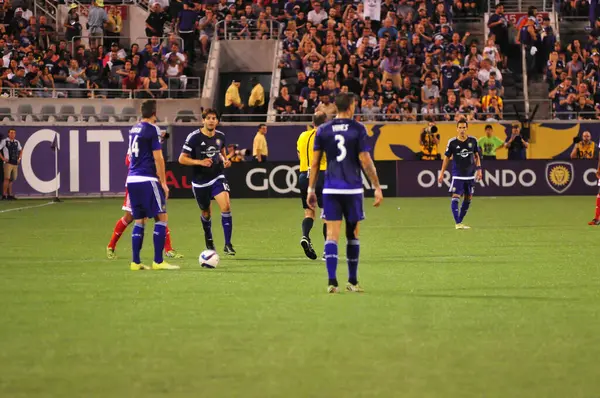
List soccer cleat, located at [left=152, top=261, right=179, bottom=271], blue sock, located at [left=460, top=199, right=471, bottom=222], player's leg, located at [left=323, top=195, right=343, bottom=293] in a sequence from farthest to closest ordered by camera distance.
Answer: blue sock, located at [left=460, top=199, right=471, bottom=222] < soccer cleat, located at [left=152, top=261, right=179, bottom=271] < player's leg, located at [left=323, top=195, right=343, bottom=293]

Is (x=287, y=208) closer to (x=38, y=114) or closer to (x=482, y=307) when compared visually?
(x=38, y=114)

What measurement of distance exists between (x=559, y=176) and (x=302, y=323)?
87.6 feet

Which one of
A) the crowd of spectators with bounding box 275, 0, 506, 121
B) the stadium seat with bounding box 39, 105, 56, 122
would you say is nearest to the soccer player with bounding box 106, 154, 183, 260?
the crowd of spectators with bounding box 275, 0, 506, 121

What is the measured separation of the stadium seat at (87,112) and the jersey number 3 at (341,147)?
25219 millimetres

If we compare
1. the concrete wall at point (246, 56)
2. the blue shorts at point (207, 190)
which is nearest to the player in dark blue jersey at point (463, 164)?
the blue shorts at point (207, 190)

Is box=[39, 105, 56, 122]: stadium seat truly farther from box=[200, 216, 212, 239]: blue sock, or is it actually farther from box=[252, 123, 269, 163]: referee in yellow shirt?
box=[200, 216, 212, 239]: blue sock

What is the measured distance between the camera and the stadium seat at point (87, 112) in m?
36.1

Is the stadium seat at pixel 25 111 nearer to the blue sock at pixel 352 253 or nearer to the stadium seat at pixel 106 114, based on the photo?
the stadium seat at pixel 106 114

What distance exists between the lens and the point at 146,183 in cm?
1468

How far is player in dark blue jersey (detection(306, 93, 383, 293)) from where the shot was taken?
1184 centimetres

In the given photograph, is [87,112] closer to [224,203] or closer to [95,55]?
[95,55]

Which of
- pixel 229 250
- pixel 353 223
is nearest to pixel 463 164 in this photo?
pixel 229 250

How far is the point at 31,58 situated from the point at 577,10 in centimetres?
1936

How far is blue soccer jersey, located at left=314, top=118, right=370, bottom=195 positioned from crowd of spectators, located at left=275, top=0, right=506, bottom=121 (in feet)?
77.7
